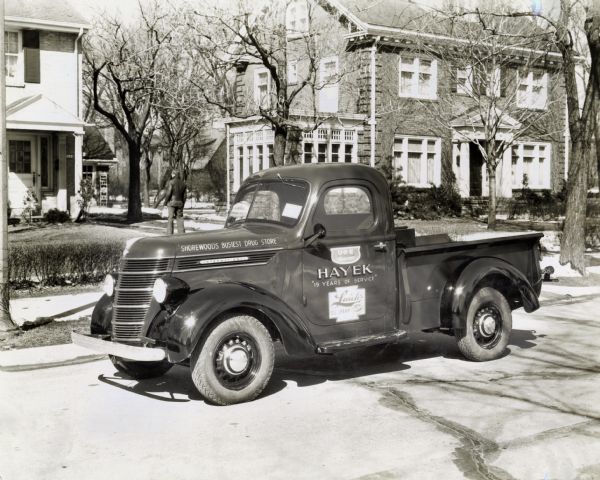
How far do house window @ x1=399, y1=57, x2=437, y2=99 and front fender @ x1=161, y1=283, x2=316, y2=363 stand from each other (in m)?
26.1

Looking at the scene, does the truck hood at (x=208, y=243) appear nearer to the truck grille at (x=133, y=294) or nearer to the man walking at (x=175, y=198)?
the truck grille at (x=133, y=294)

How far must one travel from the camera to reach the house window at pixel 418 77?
1271 inches

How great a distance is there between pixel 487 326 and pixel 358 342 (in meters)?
1.73

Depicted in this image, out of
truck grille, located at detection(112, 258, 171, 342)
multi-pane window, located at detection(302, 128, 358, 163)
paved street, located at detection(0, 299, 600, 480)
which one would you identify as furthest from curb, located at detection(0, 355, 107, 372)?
multi-pane window, located at detection(302, 128, 358, 163)

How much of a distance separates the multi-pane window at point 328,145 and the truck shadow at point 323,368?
2122 centimetres

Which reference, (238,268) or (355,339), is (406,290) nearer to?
(355,339)

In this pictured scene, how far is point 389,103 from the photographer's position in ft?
104

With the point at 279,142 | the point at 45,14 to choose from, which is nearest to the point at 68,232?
the point at 279,142

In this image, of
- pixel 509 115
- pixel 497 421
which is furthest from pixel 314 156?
pixel 497 421

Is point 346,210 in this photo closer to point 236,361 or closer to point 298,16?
point 236,361

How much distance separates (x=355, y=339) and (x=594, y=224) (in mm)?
17248

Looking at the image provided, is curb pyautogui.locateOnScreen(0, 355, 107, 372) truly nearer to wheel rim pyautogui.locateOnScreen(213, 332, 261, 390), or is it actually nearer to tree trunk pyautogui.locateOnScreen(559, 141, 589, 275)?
wheel rim pyautogui.locateOnScreen(213, 332, 261, 390)

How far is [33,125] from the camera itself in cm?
2473

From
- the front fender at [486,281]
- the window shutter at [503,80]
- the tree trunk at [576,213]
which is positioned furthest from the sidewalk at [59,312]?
the window shutter at [503,80]
